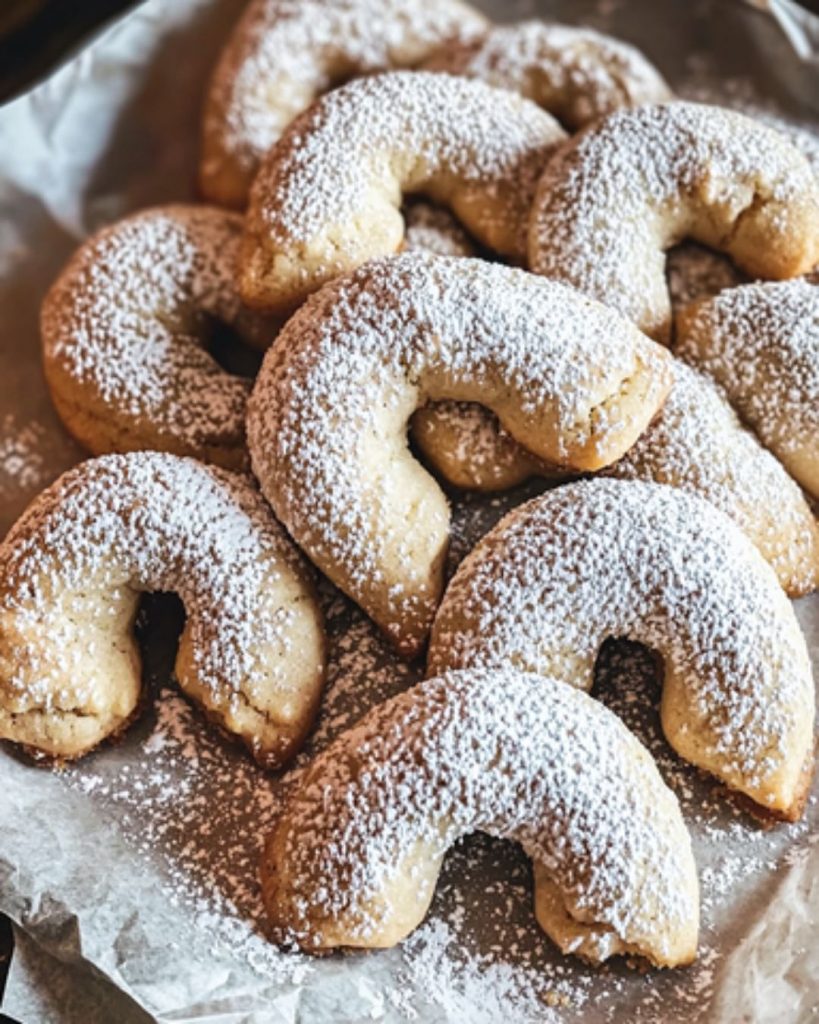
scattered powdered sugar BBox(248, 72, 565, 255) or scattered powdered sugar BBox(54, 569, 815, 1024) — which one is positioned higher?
scattered powdered sugar BBox(248, 72, 565, 255)

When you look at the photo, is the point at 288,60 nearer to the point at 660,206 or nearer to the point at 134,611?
the point at 660,206

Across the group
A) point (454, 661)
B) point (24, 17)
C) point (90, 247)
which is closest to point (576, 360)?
point (454, 661)

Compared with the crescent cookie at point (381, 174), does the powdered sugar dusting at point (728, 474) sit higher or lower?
lower

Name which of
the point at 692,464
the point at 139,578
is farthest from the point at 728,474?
the point at 139,578

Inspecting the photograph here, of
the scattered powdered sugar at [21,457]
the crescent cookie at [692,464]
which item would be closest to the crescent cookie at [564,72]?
the crescent cookie at [692,464]

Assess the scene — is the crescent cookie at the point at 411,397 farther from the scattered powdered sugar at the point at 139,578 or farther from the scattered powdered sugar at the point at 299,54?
the scattered powdered sugar at the point at 299,54

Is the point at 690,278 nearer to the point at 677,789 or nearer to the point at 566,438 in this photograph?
the point at 566,438

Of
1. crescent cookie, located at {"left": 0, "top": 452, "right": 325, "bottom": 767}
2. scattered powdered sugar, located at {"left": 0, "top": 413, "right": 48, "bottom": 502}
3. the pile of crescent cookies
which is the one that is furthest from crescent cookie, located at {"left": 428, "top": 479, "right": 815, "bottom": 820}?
scattered powdered sugar, located at {"left": 0, "top": 413, "right": 48, "bottom": 502}

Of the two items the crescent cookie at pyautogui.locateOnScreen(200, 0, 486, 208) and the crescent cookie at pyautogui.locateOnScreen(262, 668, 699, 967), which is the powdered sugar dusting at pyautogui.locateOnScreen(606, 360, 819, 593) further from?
the crescent cookie at pyautogui.locateOnScreen(200, 0, 486, 208)
